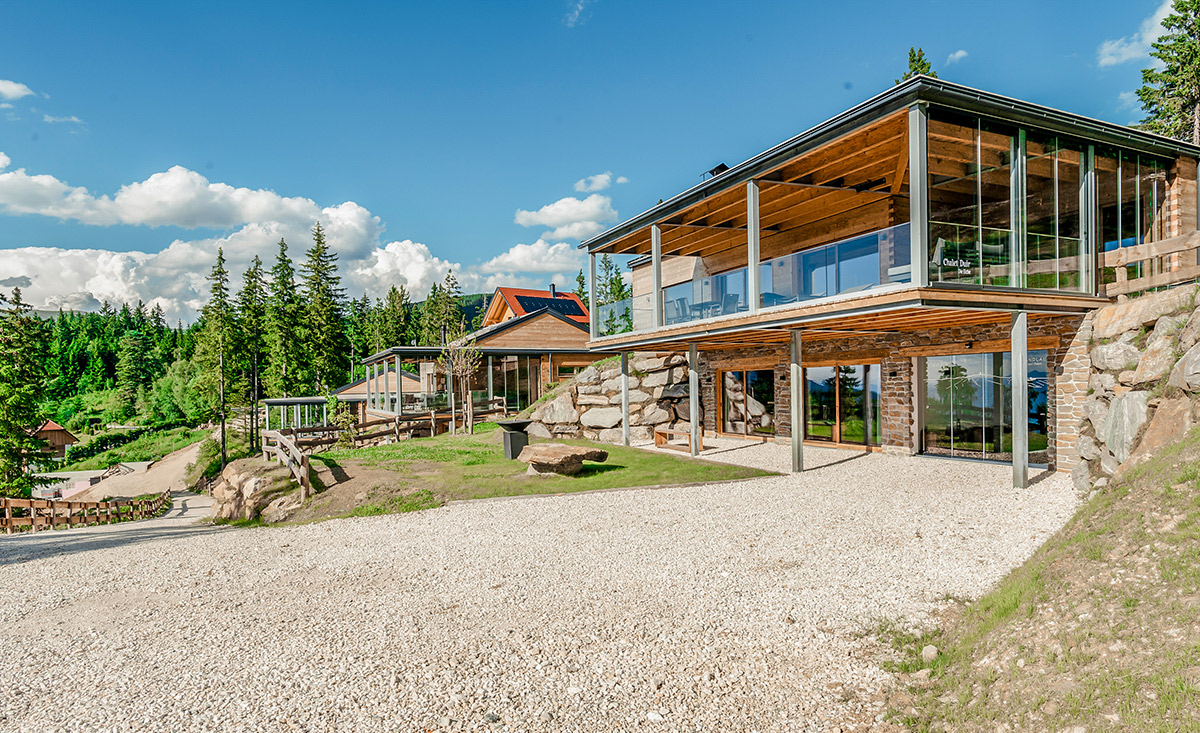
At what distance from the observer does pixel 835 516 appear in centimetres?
923

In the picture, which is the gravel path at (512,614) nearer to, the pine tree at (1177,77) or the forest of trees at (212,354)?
the forest of trees at (212,354)

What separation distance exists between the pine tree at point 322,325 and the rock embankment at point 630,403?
94.2 ft

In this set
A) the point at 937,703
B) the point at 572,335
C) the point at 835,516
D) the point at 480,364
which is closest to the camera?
the point at 937,703

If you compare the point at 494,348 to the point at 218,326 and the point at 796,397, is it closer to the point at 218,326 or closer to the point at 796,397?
the point at 796,397

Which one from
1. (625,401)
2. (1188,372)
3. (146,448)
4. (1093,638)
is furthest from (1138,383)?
(146,448)

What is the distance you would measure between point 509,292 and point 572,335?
1332 cm

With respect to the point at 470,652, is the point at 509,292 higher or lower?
higher

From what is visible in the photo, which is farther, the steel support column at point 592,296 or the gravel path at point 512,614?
the steel support column at point 592,296

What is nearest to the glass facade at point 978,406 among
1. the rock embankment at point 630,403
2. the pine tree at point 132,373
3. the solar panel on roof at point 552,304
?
the rock embankment at point 630,403

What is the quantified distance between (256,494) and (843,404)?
1438cm

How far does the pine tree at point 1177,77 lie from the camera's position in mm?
24578

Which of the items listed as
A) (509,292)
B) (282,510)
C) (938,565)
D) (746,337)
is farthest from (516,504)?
(509,292)

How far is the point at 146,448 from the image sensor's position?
57875 millimetres

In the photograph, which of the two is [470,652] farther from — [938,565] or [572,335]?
[572,335]
